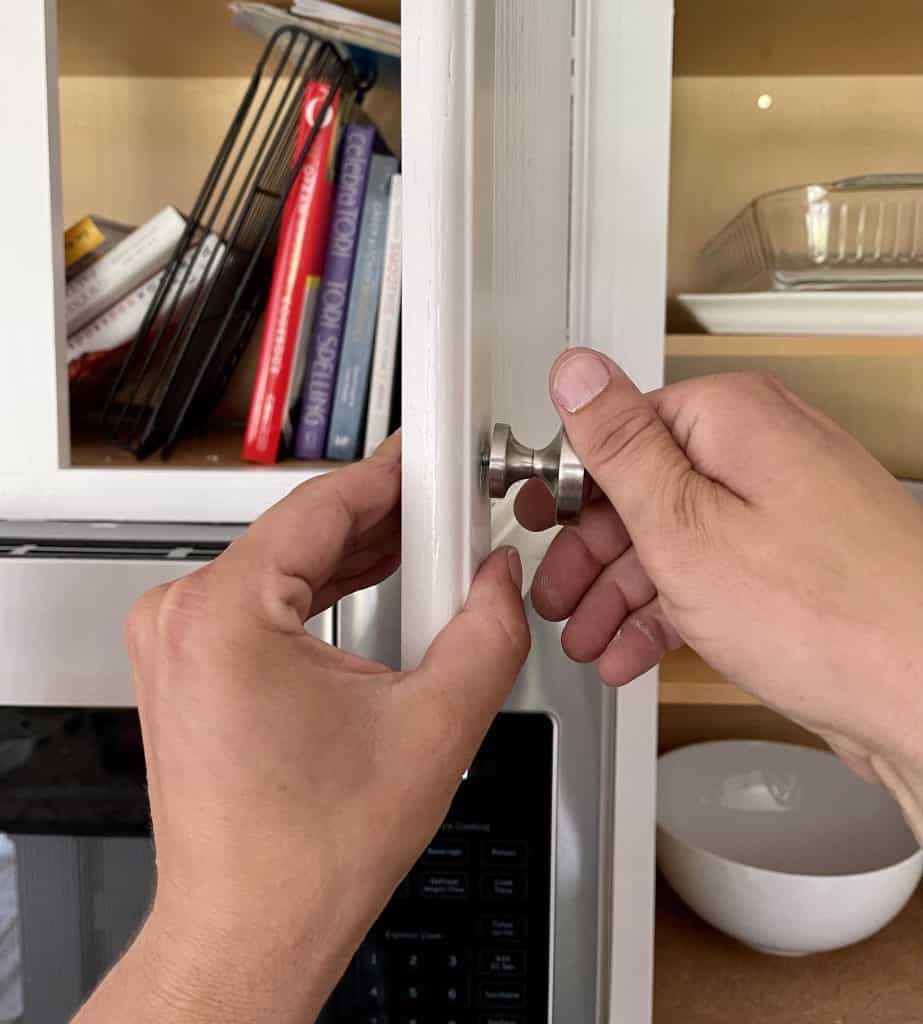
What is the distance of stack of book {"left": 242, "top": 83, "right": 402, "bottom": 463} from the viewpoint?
0.75 metres

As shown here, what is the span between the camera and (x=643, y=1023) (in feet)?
2.16

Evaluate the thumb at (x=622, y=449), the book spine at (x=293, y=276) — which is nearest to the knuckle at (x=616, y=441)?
the thumb at (x=622, y=449)

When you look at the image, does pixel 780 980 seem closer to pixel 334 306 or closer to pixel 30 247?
pixel 334 306

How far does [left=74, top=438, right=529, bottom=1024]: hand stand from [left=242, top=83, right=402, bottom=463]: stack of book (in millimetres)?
411

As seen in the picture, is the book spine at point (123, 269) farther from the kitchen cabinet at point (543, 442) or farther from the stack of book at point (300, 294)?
the kitchen cabinet at point (543, 442)

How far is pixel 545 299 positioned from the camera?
526 mm

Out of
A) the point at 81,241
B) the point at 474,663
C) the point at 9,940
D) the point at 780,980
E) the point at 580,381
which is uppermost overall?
the point at 81,241

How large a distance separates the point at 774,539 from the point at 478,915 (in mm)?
335

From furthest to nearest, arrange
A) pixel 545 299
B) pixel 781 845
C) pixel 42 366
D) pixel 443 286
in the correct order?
pixel 781 845, pixel 42 366, pixel 545 299, pixel 443 286

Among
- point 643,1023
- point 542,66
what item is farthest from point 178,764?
point 643,1023

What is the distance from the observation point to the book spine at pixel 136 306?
0.77 metres

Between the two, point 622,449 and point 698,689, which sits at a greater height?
point 622,449

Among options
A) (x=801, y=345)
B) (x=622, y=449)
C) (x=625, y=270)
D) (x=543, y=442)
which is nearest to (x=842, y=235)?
(x=801, y=345)

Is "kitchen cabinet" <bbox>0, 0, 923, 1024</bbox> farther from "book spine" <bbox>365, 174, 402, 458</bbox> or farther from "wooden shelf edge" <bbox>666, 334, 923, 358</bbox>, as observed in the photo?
"book spine" <bbox>365, 174, 402, 458</bbox>
